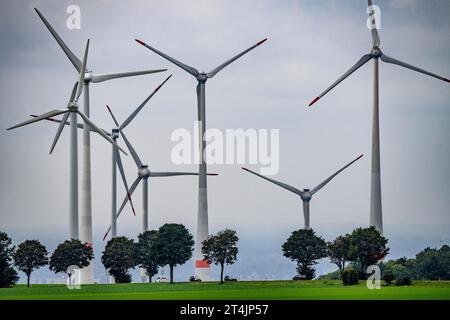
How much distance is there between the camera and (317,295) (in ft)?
604

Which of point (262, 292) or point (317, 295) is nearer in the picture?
point (317, 295)
